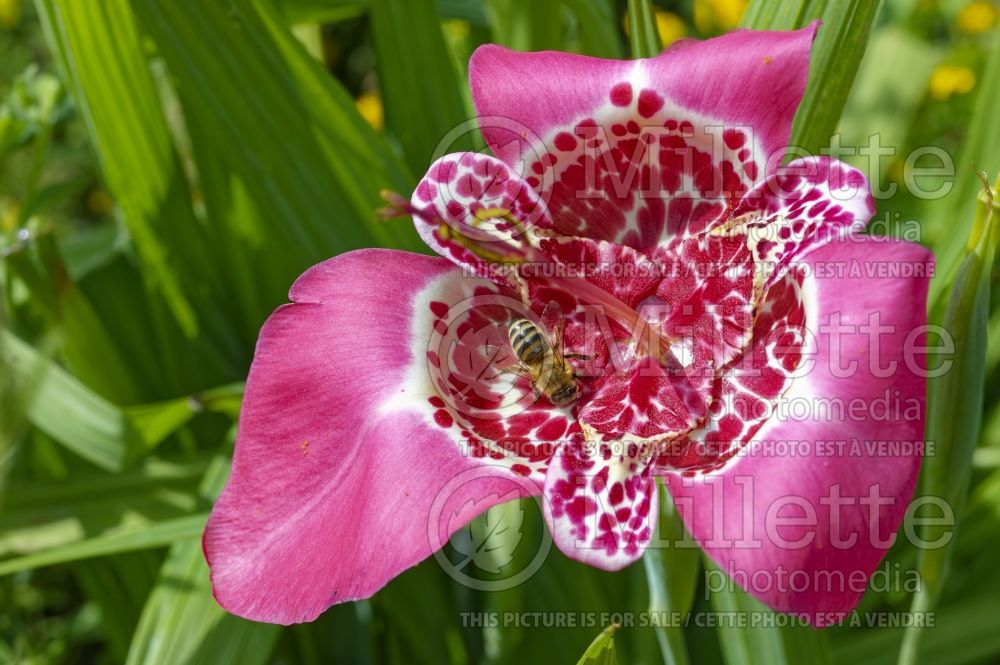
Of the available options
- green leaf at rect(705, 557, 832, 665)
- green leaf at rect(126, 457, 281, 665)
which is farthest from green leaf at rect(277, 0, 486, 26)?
green leaf at rect(705, 557, 832, 665)

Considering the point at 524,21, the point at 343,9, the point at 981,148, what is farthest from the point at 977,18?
the point at 343,9

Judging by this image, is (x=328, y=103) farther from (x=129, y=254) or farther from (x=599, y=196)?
(x=129, y=254)

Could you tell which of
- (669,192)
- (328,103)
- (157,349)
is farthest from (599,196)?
(157,349)

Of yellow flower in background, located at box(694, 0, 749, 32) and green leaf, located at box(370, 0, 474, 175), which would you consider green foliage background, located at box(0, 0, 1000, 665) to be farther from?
yellow flower in background, located at box(694, 0, 749, 32)

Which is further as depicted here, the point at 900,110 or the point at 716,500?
the point at 900,110

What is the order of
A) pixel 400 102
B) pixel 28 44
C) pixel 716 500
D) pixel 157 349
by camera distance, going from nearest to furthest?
1. pixel 716 500
2. pixel 400 102
3. pixel 157 349
4. pixel 28 44

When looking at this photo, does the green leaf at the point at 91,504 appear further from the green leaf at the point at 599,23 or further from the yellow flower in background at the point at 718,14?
the yellow flower in background at the point at 718,14

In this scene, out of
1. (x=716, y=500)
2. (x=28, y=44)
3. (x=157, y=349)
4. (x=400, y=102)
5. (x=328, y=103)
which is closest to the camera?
(x=716, y=500)

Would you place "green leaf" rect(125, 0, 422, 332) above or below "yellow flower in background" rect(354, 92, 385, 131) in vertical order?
above
